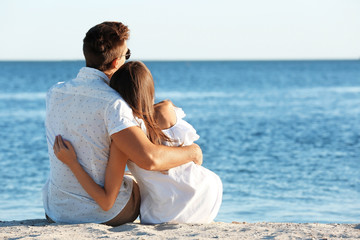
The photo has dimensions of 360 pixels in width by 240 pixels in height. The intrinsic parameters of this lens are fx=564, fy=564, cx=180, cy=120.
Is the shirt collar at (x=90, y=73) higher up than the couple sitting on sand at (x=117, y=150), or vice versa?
the shirt collar at (x=90, y=73)

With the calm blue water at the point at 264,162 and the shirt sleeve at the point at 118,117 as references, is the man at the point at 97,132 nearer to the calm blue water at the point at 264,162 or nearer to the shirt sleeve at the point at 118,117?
the shirt sleeve at the point at 118,117

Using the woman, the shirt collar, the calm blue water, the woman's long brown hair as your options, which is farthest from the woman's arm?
the calm blue water

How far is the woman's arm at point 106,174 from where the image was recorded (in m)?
3.24

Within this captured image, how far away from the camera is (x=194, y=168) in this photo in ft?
11.4

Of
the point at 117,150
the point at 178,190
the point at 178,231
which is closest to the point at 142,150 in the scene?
the point at 117,150

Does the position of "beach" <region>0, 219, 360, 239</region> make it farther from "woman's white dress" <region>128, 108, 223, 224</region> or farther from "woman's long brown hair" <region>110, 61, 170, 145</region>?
"woman's long brown hair" <region>110, 61, 170, 145</region>

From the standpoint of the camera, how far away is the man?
3.13 meters

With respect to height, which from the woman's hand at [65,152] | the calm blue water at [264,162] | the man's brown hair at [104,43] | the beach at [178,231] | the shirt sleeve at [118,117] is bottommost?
the calm blue water at [264,162]

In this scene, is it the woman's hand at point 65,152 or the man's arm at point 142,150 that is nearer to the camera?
the man's arm at point 142,150

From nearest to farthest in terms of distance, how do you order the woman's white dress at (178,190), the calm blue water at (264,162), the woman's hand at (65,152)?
the woman's hand at (65,152), the woman's white dress at (178,190), the calm blue water at (264,162)

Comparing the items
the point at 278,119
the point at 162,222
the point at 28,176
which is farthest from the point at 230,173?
the point at 278,119

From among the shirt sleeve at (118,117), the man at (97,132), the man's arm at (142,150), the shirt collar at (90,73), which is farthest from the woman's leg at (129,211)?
the shirt collar at (90,73)

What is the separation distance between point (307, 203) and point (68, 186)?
4.51 meters

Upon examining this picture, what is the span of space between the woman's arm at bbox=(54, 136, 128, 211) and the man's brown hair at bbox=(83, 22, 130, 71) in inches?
19.7
